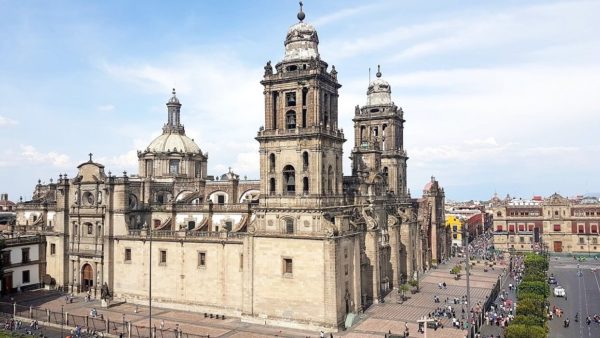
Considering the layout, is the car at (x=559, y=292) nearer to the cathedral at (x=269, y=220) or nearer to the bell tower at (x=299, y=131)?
the cathedral at (x=269, y=220)

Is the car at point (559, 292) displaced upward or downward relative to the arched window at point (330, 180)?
downward

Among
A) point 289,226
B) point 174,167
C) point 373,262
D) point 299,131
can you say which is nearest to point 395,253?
point 373,262

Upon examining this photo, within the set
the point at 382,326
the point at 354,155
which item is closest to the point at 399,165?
the point at 354,155

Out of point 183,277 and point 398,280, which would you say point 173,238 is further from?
point 398,280

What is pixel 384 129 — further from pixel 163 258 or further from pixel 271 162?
pixel 163 258

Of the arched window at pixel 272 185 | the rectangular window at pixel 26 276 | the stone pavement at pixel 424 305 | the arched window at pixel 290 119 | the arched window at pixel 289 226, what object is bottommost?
the stone pavement at pixel 424 305

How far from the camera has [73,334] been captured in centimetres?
4688

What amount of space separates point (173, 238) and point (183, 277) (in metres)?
4.50

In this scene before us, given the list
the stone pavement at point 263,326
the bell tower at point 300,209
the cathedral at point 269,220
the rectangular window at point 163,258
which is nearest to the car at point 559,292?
the stone pavement at point 263,326

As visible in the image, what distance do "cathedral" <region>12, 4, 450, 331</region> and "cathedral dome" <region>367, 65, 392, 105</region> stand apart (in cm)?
22

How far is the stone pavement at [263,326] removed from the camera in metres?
47.5

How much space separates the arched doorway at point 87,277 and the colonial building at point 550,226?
8913 cm

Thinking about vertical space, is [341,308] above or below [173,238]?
below

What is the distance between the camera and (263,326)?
49188mm
